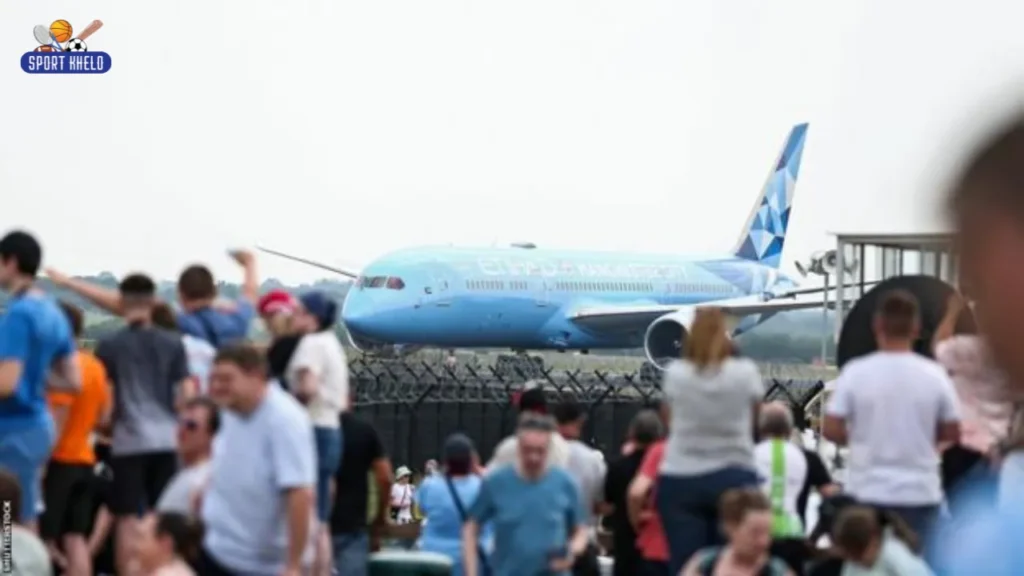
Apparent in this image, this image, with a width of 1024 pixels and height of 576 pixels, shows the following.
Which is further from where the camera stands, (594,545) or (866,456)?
(594,545)

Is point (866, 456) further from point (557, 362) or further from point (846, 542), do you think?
point (557, 362)

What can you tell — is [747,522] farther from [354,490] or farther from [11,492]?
[11,492]

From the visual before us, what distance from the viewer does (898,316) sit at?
809 centimetres

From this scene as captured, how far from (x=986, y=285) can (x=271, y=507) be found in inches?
244

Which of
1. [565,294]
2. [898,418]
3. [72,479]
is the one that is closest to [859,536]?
[898,418]

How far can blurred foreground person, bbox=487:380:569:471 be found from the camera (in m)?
9.30

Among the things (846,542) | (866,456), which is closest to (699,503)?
(866,456)

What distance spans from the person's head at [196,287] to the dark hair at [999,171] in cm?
821

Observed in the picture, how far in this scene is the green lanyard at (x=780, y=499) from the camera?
9.02m

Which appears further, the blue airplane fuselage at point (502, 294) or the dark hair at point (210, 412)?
the blue airplane fuselage at point (502, 294)

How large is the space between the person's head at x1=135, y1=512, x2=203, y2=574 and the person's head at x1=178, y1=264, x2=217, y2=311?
2.09 metres

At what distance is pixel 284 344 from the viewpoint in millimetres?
8578

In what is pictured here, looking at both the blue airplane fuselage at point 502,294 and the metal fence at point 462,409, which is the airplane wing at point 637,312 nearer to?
the blue airplane fuselage at point 502,294

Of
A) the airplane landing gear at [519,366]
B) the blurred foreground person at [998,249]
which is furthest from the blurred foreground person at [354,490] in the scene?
the airplane landing gear at [519,366]
